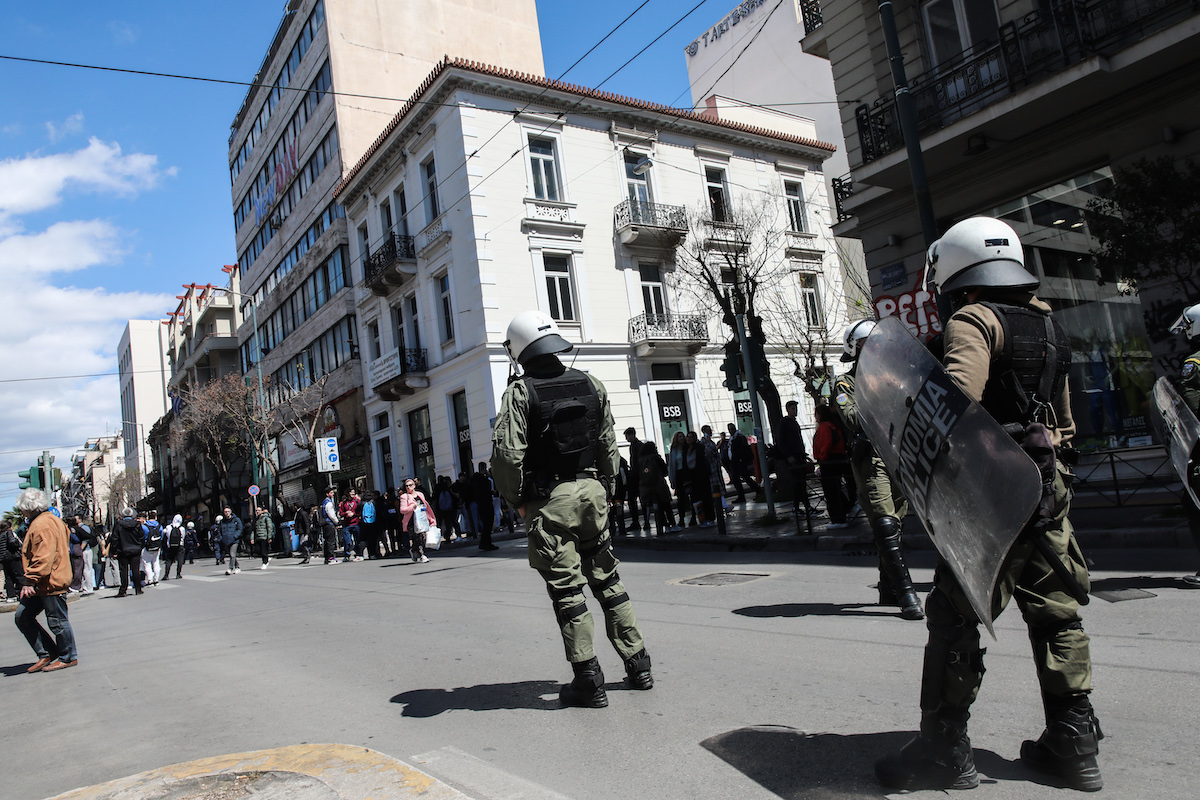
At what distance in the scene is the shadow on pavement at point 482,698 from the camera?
409cm

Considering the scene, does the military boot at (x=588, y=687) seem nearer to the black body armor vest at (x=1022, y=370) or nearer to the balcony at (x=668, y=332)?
the black body armor vest at (x=1022, y=370)

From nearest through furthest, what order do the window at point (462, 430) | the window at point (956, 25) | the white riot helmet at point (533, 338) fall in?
the white riot helmet at point (533, 338) → the window at point (956, 25) → the window at point (462, 430)

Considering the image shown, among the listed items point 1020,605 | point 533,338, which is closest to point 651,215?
point 533,338

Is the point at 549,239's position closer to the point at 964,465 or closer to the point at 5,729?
the point at 5,729

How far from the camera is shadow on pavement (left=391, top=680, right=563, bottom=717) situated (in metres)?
4.09

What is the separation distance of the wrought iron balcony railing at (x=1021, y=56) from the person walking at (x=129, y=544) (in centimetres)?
1478

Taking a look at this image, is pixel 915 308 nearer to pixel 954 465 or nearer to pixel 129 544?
pixel 954 465

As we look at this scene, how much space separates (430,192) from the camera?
25.7m

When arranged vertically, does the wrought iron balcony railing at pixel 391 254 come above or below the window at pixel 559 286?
above

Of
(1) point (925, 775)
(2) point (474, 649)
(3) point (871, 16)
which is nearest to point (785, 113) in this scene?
(3) point (871, 16)

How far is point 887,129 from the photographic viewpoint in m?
13.6

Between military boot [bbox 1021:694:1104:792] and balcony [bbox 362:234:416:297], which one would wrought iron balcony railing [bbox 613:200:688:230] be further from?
military boot [bbox 1021:694:1104:792]

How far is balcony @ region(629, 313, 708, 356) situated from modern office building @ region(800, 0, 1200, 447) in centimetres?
1157

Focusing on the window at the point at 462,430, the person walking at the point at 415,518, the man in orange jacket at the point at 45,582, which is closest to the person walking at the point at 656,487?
the person walking at the point at 415,518
